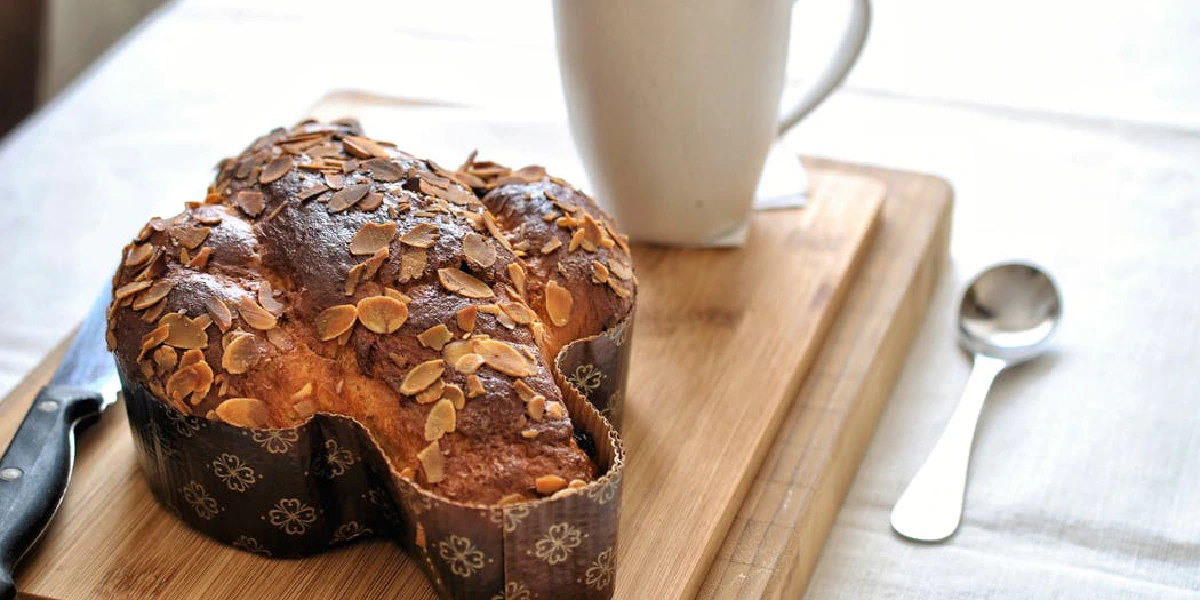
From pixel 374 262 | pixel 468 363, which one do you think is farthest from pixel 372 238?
pixel 468 363

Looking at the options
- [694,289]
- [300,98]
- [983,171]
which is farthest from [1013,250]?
[300,98]

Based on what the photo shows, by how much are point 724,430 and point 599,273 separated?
0.15m

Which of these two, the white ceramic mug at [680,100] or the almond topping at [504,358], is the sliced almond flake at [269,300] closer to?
the almond topping at [504,358]

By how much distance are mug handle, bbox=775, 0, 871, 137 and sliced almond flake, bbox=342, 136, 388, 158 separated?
391 mm

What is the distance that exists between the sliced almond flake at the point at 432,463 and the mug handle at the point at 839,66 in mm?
553

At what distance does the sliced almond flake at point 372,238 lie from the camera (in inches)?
35.0

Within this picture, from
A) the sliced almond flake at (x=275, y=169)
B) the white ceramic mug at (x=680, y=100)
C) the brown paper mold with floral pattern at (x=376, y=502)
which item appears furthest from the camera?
the white ceramic mug at (x=680, y=100)

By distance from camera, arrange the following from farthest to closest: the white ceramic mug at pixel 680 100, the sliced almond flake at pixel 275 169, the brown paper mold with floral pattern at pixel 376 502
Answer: the white ceramic mug at pixel 680 100 → the sliced almond flake at pixel 275 169 → the brown paper mold with floral pattern at pixel 376 502

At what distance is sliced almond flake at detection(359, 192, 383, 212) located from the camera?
92cm

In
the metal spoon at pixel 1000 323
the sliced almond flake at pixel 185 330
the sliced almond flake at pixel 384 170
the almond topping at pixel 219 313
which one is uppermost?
the sliced almond flake at pixel 384 170

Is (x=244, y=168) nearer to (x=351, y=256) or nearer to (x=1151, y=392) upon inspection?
(x=351, y=256)

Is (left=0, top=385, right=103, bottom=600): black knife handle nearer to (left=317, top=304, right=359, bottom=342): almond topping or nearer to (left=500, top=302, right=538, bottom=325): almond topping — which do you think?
(left=317, top=304, right=359, bottom=342): almond topping

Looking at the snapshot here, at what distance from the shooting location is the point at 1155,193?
4.72ft

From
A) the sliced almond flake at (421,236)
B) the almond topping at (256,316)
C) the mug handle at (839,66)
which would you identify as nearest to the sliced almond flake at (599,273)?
the sliced almond flake at (421,236)
